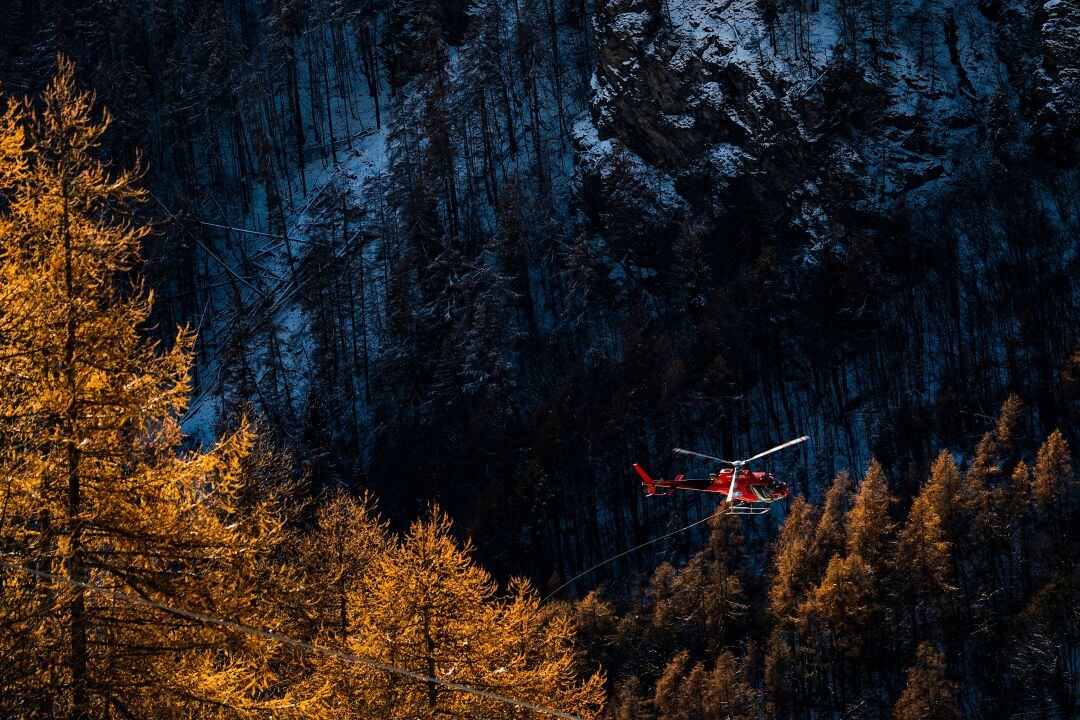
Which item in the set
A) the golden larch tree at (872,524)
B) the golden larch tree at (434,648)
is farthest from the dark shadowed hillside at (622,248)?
the golden larch tree at (434,648)

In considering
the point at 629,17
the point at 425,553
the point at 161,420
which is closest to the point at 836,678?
the point at 425,553

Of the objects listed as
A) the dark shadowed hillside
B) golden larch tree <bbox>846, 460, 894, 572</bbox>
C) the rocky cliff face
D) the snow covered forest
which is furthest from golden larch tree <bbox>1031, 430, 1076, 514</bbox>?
the rocky cliff face

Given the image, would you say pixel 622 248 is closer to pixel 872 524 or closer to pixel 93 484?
pixel 872 524

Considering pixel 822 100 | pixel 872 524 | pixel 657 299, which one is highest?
pixel 822 100

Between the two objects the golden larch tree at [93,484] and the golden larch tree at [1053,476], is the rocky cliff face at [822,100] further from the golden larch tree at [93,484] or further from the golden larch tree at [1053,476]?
the golden larch tree at [93,484]

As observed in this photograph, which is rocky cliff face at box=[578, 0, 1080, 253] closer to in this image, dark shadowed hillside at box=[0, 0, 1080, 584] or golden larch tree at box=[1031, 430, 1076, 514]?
dark shadowed hillside at box=[0, 0, 1080, 584]

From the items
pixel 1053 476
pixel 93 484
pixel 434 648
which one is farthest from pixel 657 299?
pixel 93 484
